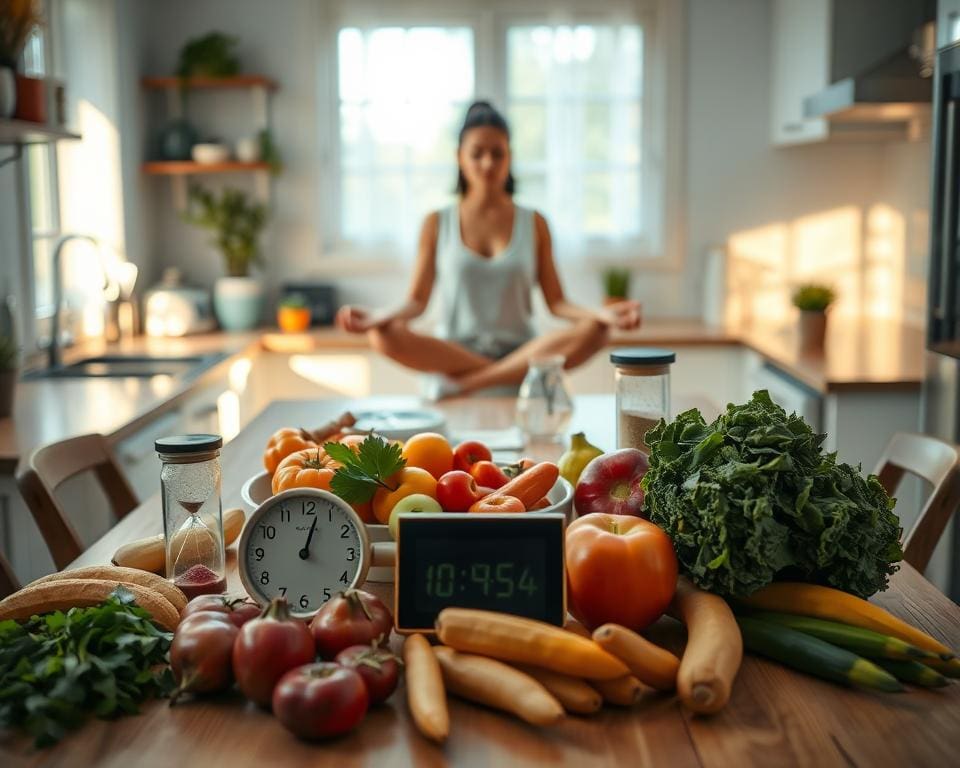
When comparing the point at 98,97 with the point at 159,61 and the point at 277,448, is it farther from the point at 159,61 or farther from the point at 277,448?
the point at 277,448

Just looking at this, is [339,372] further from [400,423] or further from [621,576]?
[621,576]

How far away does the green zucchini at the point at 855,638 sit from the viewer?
1.02 meters

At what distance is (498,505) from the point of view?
4.12 feet

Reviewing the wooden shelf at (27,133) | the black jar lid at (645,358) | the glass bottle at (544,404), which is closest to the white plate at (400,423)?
the glass bottle at (544,404)

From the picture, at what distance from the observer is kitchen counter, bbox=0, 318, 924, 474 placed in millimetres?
2559

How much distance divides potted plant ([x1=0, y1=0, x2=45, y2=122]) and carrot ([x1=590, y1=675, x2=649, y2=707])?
95.1 inches

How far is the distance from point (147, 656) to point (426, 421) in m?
1.15

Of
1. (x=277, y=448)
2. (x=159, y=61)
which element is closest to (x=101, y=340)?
(x=159, y=61)

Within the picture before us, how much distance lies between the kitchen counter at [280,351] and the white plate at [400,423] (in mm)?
649

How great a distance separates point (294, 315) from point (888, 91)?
242cm

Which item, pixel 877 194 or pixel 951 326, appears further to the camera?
pixel 877 194

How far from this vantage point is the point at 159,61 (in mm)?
4711

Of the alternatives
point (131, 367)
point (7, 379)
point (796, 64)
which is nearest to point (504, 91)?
point (796, 64)

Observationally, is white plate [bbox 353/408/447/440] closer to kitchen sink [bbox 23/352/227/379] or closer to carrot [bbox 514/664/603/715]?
carrot [bbox 514/664/603/715]
